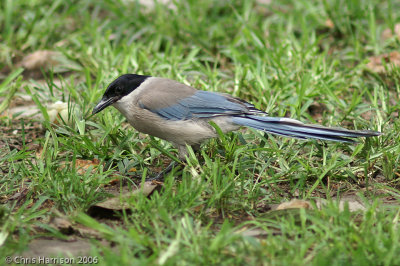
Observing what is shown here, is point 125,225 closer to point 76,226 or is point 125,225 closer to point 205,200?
point 76,226

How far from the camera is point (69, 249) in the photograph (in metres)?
3.03

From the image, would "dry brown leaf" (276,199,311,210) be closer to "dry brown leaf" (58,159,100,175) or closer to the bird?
the bird

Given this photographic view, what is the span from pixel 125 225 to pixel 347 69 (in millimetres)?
3405

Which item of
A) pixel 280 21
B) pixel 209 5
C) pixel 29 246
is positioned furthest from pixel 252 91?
pixel 29 246

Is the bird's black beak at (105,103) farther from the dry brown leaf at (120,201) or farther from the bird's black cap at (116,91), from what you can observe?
the dry brown leaf at (120,201)

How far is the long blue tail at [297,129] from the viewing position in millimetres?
3729

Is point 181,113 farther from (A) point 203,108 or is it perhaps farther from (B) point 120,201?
(B) point 120,201

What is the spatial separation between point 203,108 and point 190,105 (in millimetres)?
102

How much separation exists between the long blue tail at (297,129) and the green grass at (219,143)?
156mm

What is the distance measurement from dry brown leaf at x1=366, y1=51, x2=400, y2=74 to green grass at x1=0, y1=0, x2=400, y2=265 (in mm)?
88

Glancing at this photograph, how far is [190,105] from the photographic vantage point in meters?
4.31

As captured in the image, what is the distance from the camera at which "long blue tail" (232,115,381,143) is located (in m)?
3.73

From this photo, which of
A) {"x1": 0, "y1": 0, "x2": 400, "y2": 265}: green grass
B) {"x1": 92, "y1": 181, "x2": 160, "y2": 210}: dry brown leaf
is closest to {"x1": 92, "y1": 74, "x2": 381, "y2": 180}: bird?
{"x1": 0, "y1": 0, "x2": 400, "y2": 265}: green grass

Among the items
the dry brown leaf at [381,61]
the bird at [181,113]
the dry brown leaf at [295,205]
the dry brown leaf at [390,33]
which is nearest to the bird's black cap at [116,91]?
the bird at [181,113]
